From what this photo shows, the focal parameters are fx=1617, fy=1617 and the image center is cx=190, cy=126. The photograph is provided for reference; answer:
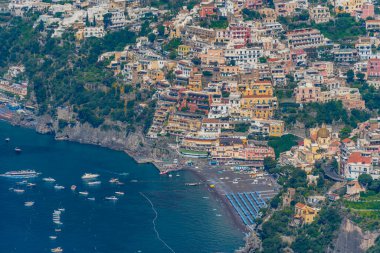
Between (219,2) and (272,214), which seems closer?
(272,214)

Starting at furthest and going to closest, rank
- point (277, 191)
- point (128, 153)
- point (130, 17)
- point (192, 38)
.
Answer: point (130, 17) < point (192, 38) < point (128, 153) < point (277, 191)

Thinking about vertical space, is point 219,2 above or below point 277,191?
above

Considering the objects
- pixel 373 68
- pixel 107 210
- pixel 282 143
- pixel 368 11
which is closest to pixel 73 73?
pixel 368 11

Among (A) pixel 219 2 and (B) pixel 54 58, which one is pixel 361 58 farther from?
(B) pixel 54 58

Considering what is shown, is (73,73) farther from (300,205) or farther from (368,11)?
(300,205)

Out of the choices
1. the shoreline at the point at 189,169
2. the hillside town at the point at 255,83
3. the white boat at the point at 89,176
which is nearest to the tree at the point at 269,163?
the hillside town at the point at 255,83

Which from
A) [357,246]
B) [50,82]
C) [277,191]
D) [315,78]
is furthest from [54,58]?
[357,246]

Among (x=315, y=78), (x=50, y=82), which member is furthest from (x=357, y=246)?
(x=50, y=82)

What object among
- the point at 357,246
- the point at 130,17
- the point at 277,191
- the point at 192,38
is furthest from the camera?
the point at 130,17
